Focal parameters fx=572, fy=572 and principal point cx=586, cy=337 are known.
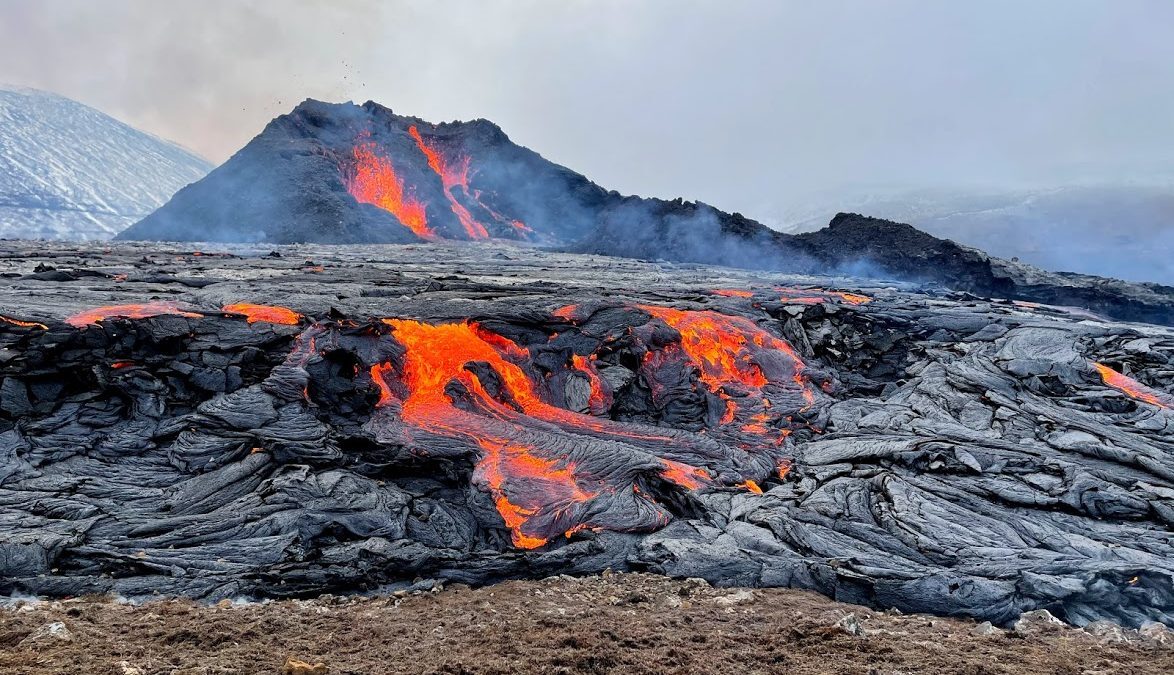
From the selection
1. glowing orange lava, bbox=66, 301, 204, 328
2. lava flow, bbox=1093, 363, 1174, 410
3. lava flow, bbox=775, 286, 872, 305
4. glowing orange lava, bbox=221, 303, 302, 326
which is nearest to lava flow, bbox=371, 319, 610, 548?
glowing orange lava, bbox=221, 303, 302, 326

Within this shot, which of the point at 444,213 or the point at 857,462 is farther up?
the point at 444,213

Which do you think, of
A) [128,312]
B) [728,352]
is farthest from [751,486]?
[128,312]

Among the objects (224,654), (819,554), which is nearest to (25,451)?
(224,654)

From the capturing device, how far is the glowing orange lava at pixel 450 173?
222ft

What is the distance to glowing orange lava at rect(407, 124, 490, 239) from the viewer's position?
2662 inches

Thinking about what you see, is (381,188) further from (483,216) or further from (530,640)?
(530,640)

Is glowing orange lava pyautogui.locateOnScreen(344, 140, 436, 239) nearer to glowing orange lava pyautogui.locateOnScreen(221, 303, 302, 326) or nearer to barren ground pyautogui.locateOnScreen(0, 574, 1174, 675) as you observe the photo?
glowing orange lava pyautogui.locateOnScreen(221, 303, 302, 326)

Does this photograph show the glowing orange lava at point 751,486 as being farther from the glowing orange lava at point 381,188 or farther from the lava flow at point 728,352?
the glowing orange lava at point 381,188

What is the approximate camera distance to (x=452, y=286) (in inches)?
752

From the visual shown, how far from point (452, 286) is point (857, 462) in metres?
13.4

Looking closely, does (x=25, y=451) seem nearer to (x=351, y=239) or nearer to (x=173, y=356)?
(x=173, y=356)

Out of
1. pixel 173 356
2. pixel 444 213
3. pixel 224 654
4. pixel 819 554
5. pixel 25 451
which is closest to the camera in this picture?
pixel 224 654

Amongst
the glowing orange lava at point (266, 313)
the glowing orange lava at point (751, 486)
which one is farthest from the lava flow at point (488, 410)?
the glowing orange lava at point (751, 486)

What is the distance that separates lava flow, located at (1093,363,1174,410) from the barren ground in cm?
1088
